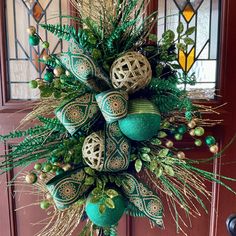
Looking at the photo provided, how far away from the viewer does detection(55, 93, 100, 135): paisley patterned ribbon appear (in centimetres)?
67

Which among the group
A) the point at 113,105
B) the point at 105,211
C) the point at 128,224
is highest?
the point at 113,105

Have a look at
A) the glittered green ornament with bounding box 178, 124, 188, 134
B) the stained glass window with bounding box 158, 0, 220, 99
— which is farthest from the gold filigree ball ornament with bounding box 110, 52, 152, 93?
the stained glass window with bounding box 158, 0, 220, 99

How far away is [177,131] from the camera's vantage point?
0.77m

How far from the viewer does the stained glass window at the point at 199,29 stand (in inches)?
40.1

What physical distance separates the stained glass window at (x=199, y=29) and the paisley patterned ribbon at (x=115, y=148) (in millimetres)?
404

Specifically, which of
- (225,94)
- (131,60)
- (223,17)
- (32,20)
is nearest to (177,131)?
(131,60)

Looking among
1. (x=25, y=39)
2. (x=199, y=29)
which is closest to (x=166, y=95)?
(x=199, y=29)

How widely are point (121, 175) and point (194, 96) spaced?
0.30 metres

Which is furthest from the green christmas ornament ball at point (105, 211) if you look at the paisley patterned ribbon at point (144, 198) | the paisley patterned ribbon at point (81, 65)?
the paisley patterned ribbon at point (81, 65)

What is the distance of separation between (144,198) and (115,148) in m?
0.15

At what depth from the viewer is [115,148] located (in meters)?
0.70

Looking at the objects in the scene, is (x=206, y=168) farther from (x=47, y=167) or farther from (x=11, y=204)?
(x=11, y=204)

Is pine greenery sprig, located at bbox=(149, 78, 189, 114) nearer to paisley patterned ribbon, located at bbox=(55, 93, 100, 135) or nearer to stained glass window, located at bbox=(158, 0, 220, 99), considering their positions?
paisley patterned ribbon, located at bbox=(55, 93, 100, 135)

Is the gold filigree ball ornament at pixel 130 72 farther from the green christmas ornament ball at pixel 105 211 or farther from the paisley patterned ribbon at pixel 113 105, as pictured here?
the green christmas ornament ball at pixel 105 211
